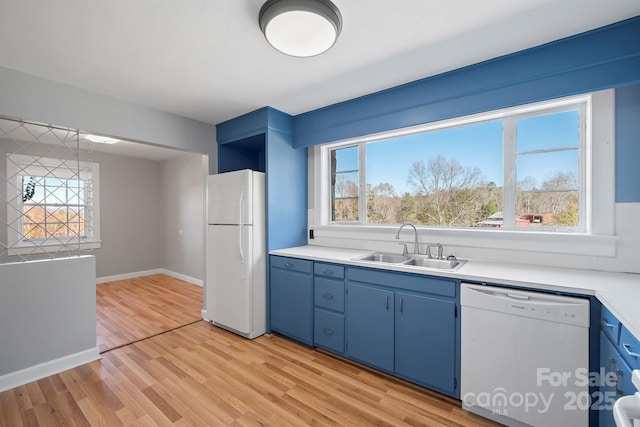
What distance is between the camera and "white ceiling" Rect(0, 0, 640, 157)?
153cm

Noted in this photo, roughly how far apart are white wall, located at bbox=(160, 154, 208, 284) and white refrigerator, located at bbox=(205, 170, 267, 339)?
183 centimetres

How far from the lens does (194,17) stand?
1.60m

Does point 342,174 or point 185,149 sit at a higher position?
point 185,149

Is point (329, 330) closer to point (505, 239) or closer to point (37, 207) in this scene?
point (505, 239)

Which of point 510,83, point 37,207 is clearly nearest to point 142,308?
point 37,207

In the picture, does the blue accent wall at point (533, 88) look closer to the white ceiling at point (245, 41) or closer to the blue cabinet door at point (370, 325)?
the white ceiling at point (245, 41)

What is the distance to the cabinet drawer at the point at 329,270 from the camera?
2445mm

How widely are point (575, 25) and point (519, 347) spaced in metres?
1.99

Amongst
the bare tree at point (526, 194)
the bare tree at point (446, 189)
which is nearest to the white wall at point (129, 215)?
the bare tree at point (446, 189)

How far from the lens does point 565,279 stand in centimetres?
167

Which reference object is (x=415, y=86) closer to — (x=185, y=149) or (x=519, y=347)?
(x=519, y=347)

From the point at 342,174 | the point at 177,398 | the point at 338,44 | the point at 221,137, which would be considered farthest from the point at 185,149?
the point at 177,398

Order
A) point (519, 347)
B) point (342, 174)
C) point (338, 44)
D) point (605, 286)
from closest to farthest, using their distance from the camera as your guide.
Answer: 1. point (605, 286)
2. point (519, 347)
3. point (338, 44)
4. point (342, 174)

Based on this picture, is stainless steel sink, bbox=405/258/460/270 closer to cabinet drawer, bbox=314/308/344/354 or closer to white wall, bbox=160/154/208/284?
cabinet drawer, bbox=314/308/344/354
